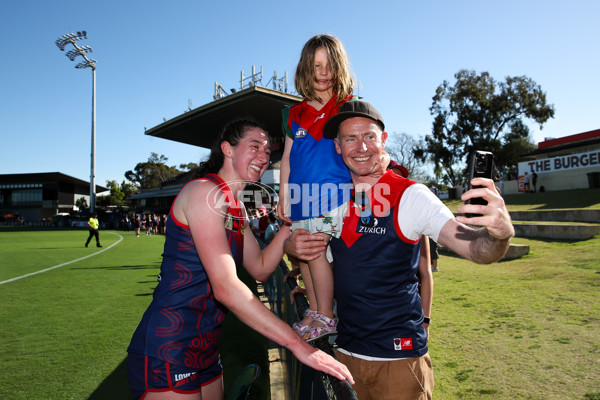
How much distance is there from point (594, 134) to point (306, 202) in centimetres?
4213

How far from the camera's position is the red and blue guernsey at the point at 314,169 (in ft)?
7.32

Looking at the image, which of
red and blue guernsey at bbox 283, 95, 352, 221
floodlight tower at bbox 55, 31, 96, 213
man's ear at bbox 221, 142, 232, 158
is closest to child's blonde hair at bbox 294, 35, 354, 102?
red and blue guernsey at bbox 283, 95, 352, 221

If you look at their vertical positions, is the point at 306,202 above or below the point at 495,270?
above

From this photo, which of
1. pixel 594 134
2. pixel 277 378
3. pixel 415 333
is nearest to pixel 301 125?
pixel 415 333

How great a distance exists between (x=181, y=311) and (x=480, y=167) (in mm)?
1585

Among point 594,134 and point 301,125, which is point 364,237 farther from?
point 594,134

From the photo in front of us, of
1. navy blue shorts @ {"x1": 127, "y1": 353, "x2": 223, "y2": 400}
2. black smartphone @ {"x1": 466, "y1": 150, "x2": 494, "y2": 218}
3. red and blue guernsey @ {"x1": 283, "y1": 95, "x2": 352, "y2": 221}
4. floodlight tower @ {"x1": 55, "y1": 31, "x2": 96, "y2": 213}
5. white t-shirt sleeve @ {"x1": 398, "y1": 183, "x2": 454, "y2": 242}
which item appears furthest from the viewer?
floodlight tower @ {"x1": 55, "y1": 31, "x2": 96, "y2": 213}

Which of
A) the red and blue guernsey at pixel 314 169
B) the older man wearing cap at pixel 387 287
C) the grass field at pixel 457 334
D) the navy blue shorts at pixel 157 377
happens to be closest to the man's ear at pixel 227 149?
the red and blue guernsey at pixel 314 169

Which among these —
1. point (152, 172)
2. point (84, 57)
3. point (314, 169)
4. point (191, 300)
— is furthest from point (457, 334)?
point (152, 172)

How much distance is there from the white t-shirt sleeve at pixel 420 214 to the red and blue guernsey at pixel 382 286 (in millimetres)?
33

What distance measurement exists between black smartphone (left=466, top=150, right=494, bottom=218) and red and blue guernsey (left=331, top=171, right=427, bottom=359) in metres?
0.43

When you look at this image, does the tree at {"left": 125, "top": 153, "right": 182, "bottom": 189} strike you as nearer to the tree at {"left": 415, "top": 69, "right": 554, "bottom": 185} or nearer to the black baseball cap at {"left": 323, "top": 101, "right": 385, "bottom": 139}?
the tree at {"left": 415, "top": 69, "right": 554, "bottom": 185}

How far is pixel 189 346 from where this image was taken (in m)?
1.89

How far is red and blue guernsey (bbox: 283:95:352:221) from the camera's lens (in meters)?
2.23
